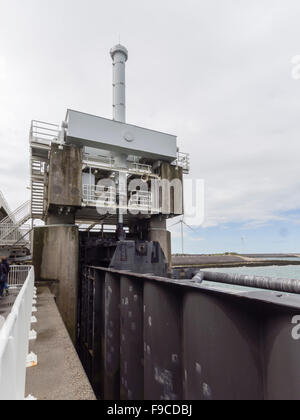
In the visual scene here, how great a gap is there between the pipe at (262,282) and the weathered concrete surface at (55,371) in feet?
11.2

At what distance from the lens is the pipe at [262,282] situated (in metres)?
3.88

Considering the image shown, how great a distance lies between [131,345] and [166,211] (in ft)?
39.0

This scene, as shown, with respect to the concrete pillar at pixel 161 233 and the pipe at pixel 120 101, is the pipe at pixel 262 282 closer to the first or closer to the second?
the pipe at pixel 120 101

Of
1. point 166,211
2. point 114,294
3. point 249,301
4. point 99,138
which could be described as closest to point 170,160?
point 166,211

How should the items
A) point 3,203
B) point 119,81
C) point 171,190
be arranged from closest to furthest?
point 171,190
point 119,81
point 3,203

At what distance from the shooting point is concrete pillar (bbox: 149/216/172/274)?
55.7 ft

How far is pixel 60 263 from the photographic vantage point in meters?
12.6

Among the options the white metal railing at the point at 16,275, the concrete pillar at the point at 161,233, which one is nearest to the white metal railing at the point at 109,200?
the concrete pillar at the point at 161,233

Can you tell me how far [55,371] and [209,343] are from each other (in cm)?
260

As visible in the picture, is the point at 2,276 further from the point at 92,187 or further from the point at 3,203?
the point at 3,203

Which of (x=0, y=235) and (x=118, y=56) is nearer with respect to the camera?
(x=0, y=235)

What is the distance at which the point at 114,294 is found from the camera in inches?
265

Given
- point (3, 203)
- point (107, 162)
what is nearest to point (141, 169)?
point (107, 162)
